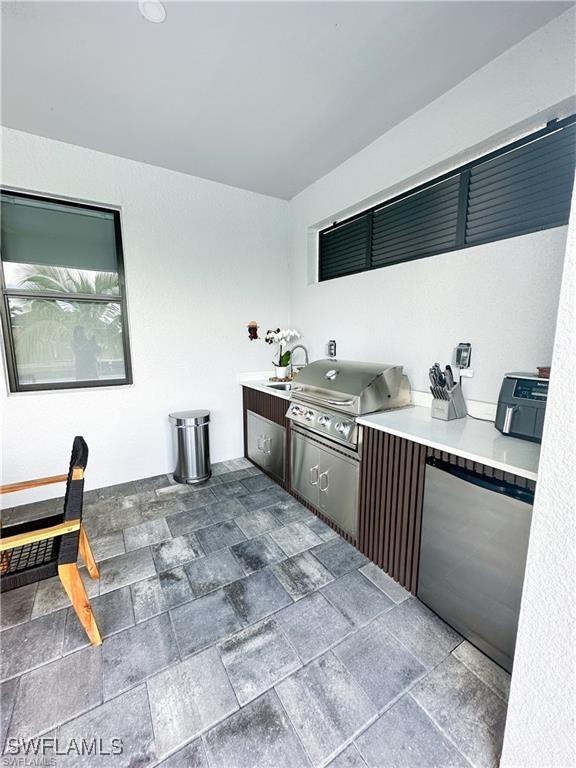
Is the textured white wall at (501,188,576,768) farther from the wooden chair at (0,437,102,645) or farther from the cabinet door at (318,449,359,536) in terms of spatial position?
the wooden chair at (0,437,102,645)

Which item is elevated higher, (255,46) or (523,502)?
(255,46)

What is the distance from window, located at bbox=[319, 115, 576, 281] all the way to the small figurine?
123cm

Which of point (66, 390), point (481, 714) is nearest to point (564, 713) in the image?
point (481, 714)

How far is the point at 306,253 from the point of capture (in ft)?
10.9

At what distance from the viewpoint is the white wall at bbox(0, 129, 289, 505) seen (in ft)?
8.27

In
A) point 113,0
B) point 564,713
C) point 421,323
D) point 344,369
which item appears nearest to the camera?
point 564,713

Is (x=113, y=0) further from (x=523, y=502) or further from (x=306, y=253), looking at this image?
(x=523, y=502)

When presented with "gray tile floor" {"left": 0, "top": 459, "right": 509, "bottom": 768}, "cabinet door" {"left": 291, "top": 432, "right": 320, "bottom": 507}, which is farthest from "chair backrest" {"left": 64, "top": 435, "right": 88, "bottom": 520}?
"cabinet door" {"left": 291, "top": 432, "right": 320, "bottom": 507}

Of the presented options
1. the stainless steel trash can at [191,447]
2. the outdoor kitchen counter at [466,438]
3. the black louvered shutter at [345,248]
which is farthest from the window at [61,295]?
the outdoor kitchen counter at [466,438]

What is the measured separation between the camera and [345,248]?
292 cm

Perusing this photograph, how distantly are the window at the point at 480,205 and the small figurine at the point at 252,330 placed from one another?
123 centimetres

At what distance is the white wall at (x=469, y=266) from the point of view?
1568 mm

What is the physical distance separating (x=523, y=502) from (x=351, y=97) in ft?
8.09

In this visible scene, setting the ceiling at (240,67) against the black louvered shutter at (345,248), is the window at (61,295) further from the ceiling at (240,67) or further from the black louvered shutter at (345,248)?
the black louvered shutter at (345,248)
